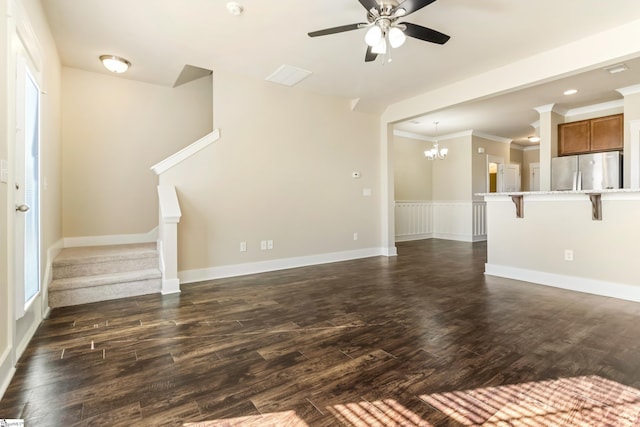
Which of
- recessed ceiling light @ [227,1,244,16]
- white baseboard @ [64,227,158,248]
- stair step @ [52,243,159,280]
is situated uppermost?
recessed ceiling light @ [227,1,244,16]

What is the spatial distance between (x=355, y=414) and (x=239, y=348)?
103cm

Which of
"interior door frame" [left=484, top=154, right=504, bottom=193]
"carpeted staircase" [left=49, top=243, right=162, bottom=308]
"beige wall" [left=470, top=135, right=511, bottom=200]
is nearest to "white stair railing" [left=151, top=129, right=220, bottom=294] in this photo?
"carpeted staircase" [left=49, top=243, right=162, bottom=308]

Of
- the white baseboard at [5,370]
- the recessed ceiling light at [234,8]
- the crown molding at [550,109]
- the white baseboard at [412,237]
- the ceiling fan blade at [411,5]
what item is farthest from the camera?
the white baseboard at [412,237]

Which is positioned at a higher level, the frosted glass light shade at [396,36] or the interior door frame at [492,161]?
the frosted glass light shade at [396,36]

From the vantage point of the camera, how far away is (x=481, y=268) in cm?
484

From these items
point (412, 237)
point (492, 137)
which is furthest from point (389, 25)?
point (492, 137)

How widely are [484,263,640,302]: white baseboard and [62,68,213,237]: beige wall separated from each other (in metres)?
5.06

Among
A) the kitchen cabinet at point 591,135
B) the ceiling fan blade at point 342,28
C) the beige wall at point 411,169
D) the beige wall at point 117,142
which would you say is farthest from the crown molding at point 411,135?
the ceiling fan blade at point 342,28

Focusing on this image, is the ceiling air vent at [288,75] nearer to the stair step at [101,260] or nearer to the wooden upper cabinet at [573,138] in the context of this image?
the stair step at [101,260]

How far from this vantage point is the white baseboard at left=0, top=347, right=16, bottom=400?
5.57 ft

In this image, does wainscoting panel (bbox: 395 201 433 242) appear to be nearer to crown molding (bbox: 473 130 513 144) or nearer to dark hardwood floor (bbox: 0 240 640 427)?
crown molding (bbox: 473 130 513 144)

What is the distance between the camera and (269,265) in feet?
15.7

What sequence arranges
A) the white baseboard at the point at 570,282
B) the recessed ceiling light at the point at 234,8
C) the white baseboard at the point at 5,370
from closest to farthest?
the white baseboard at the point at 5,370 < the recessed ceiling light at the point at 234,8 < the white baseboard at the point at 570,282

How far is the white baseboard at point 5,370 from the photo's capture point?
5.57 ft
